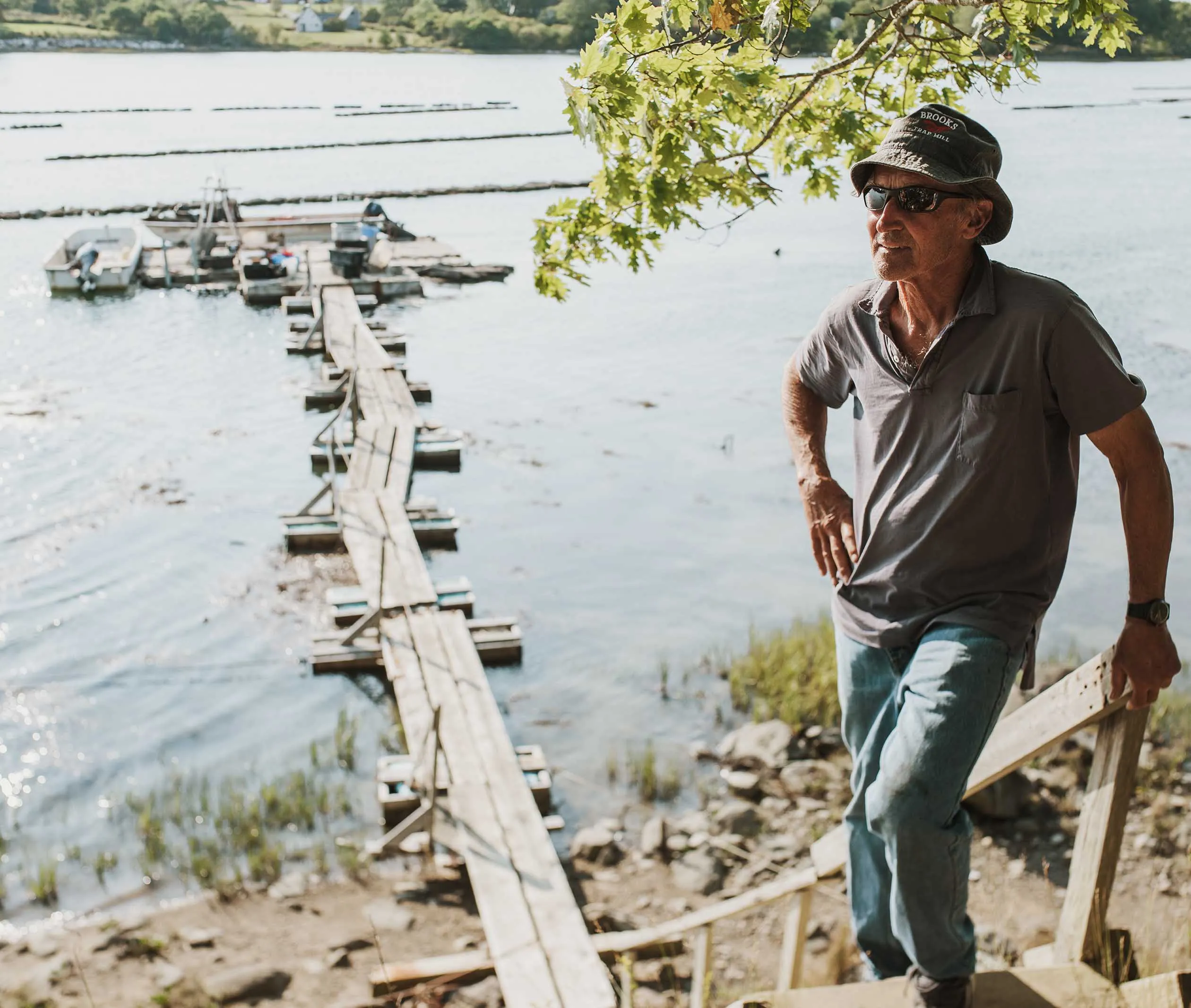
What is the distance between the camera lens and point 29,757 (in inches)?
406

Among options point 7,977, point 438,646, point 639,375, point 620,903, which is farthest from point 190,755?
point 639,375

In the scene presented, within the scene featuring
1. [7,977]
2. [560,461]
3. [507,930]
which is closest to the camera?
[507,930]

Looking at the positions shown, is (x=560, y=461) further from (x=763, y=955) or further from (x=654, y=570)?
(x=763, y=955)

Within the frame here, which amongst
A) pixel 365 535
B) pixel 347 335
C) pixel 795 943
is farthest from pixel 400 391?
pixel 795 943

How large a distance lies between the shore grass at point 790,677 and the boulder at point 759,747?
214 millimetres

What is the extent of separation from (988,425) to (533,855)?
5.01 meters

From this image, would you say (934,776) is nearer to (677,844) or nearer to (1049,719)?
(1049,719)

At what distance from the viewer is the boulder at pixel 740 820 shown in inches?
336

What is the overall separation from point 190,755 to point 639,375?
15.9 m

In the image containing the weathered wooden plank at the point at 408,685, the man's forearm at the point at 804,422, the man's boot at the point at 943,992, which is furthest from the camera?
the weathered wooden plank at the point at 408,685

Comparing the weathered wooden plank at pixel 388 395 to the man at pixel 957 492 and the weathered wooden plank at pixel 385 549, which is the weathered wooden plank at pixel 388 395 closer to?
the weathered wooden plank at pixel 385 549

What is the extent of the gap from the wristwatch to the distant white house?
147429 millimetres

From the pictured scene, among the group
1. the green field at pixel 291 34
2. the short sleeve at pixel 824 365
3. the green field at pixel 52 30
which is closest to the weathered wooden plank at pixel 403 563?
the short sleeve at pixel 824 365

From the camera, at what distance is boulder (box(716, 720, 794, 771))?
949cm
